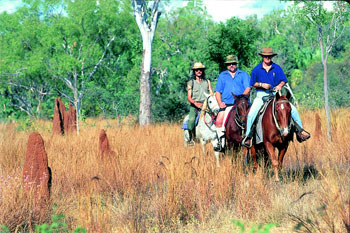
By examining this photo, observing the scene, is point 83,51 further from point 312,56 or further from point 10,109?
point 312,56

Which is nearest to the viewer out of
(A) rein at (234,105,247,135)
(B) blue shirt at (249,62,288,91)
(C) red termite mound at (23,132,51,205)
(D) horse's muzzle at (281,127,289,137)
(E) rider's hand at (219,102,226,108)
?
(C) red termite mound at (23,132,51,205)

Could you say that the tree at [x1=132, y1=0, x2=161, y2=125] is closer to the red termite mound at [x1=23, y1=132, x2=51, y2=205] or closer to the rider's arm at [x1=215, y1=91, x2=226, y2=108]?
the rider's arm at [x1=215, y1=91, x2=226, y2=108]

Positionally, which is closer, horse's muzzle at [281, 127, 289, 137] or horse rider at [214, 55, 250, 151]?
horse's muzzle at [281, 127, 289, 137]

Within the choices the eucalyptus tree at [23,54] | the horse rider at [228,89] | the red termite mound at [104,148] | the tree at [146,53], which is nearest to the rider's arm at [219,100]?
the horse rider at [228,89]

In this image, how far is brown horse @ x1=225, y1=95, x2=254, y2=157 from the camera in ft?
26.2

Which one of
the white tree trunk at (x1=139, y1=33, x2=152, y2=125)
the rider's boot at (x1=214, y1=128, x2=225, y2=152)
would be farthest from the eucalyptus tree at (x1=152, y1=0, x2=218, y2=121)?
the rider's boot at (x1=214, y1=128, x2=225, y2=152)

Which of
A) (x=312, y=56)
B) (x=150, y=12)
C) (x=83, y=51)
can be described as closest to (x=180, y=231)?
(x=150, y=12)

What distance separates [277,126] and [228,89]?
2.09 meters

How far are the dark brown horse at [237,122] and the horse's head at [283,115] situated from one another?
3.67 ft

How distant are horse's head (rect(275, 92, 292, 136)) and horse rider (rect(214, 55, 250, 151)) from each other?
6.01 feet

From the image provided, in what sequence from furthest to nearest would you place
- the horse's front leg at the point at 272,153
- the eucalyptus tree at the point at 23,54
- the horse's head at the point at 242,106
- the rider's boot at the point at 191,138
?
the eucalyptus tree at the point at 23,54, the rider's boot at the point at 191,138, the horse's head at the point at 242,106, the horse's front leg at the point at 272,153

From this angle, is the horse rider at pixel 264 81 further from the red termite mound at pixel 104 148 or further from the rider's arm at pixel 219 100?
the red termite mound at pixel 104 148

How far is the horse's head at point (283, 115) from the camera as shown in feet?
21.9

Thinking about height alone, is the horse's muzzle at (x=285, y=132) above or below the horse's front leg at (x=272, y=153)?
above
